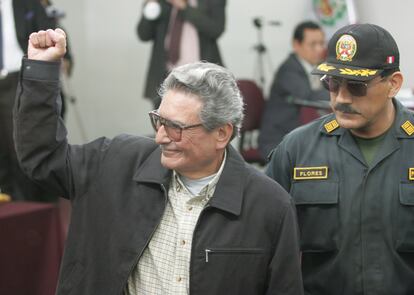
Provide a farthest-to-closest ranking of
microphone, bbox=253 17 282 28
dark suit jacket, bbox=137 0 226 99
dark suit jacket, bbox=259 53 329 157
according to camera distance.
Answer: microphone, bbox=253 17 282 28 < dark suit jacket, bbox=137 0 226 99 < dark suit jacket, bbox=259 53 329 157

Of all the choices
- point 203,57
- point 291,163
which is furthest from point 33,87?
point 203,57

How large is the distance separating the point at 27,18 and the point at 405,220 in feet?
11.3

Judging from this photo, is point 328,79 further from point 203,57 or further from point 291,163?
point 203,57

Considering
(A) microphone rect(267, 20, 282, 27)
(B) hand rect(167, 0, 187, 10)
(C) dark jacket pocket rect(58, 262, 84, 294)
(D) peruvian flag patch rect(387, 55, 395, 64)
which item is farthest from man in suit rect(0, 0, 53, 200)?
(D) peruvian flag patch rect(387, 55, 395, 64)

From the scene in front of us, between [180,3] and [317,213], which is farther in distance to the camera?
[180,3]

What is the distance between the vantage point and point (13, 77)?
4.68 metres

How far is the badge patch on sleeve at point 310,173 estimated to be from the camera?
2.07m

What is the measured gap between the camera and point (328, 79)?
2.02 meters

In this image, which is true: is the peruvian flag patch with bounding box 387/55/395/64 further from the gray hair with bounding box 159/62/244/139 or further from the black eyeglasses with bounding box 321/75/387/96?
the gray hair with bounding box 159/62/244/139

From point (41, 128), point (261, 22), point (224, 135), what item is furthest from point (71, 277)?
point (261, 22)

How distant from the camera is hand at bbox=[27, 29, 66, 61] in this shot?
174cm

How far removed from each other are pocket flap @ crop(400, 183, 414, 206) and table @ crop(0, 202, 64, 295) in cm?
164

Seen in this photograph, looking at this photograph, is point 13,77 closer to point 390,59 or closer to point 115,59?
point 115,59

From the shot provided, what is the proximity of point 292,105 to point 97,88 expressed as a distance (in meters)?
2.68
